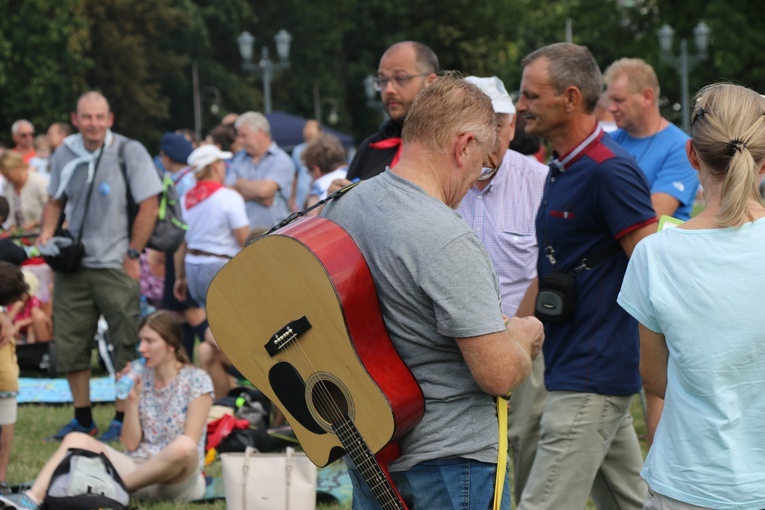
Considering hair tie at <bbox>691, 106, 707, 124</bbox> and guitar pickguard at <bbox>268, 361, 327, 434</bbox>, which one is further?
guitar pickguard at <bbox>268, 361, 327, 434</bbox>

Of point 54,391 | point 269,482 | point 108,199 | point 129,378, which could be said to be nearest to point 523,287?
point 269,482

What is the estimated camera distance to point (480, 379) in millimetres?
2975

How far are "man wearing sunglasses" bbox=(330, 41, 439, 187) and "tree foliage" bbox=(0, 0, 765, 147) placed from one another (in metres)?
32.1

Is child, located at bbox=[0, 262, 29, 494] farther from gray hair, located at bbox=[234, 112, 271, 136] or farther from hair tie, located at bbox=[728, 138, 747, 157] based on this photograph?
hair tie, located at bbox=[728, 138, 747, 157]

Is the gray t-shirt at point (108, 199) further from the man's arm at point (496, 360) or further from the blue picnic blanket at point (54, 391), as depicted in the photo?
the man's arm at point (496, 360)

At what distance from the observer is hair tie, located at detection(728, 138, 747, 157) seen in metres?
2.83

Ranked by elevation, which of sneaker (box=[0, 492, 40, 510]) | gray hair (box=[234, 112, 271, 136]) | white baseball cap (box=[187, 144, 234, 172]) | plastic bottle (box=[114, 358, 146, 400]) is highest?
gray hair (box=[234, 112, 271, 136])

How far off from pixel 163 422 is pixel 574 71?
3387 mm

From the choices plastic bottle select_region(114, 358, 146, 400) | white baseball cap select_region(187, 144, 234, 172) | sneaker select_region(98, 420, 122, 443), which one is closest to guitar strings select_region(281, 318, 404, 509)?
plastic bottle select_region(114, 358, 146, 400)

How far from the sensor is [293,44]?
56219 millimetres

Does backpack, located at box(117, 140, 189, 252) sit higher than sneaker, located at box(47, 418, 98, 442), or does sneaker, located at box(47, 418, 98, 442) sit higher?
backpack, located at box(117, 140, 189, 252)

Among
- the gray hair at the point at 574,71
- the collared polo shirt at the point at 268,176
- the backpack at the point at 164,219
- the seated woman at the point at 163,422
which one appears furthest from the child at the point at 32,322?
the gray hair at the point at 574,71

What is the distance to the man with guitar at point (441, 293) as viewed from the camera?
293cm

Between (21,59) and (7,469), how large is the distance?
38.4m
